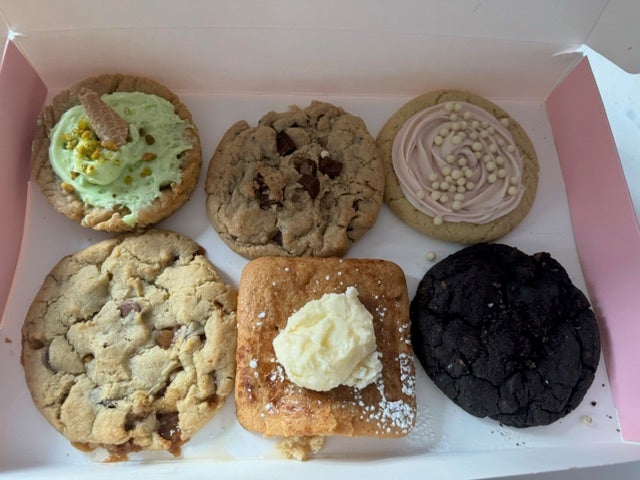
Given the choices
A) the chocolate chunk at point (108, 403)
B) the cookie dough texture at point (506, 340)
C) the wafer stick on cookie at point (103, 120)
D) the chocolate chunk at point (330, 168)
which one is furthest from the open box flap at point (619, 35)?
the chocolate chunk at point (108, 403)

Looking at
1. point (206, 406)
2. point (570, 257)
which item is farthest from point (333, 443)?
point (570, 257)

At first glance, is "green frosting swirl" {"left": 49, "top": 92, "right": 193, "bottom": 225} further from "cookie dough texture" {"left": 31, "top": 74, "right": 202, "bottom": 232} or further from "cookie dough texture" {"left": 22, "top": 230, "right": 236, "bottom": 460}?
"cookie dough texture" {"left": 22, "top": 230, "right": 236, "bottom": 460}

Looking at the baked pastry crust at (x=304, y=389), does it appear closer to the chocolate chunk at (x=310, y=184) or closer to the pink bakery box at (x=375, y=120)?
the pink bakery box at (x=375, y=120)

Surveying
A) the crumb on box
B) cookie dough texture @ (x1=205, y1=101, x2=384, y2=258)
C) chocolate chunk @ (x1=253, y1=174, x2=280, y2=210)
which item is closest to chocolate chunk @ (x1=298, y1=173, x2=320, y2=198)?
cookie dough texture @ (x1=205, y1=101, x2=384, y2=258)

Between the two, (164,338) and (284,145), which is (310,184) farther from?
(164,338)

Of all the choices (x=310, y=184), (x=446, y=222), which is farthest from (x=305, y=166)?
(x=446, y=222)
